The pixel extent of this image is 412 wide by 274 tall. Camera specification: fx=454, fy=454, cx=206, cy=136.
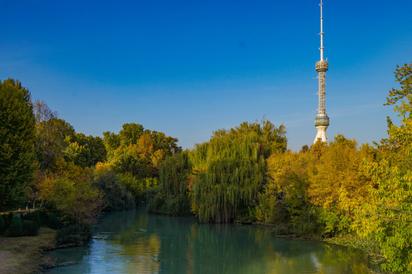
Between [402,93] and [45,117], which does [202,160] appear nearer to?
[45,117]

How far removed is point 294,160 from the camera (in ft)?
132

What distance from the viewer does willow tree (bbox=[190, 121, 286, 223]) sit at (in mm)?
41662

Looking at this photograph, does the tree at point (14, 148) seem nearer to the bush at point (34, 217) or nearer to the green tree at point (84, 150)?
the bush at point (34, 217)

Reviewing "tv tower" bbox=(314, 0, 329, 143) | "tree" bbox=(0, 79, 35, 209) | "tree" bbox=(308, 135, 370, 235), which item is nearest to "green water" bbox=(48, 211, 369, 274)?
"tree" bbox=(308, 135, 370, 235)

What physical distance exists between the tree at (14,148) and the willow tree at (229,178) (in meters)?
18.2

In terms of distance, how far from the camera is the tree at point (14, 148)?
2598 centimetres

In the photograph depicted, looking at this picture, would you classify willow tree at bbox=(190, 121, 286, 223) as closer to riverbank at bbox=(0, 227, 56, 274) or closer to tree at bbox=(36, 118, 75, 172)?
tree at bbox=(36, 118, 75, 172)

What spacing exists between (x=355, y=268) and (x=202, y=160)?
78.7ft

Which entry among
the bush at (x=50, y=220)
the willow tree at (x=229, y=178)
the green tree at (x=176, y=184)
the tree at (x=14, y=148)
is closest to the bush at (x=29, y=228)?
the tree at (x=14, y=148)

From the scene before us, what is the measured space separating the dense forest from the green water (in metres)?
1.81

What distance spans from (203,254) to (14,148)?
507 inches

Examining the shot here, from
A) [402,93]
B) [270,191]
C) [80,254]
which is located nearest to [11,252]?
[80,254]

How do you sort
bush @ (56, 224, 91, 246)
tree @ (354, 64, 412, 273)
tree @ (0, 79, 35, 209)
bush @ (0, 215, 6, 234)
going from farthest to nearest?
bush @ (56, 224, 91, 246), bush @ (0, 215, 6, 234), tree @ (0, 79, 35, 209), tree @ (354, 64, 412, 273)

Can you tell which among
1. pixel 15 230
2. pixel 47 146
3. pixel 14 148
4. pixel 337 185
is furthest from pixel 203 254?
pixel 47 146
